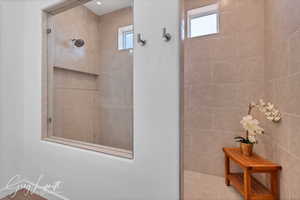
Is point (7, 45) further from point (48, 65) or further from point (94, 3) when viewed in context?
point (94, 3)

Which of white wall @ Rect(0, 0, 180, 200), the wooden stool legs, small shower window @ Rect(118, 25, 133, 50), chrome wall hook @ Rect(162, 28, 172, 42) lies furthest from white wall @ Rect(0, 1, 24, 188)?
the wooden stool legs

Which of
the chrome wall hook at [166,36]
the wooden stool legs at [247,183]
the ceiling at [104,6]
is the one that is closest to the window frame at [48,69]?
the ceiling at [104,6]

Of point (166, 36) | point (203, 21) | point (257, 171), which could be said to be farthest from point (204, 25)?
point (257, 171)

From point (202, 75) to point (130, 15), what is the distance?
51.6 inches

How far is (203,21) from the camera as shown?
217cm

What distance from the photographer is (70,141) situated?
145 cm

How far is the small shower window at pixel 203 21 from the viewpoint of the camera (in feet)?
6.86

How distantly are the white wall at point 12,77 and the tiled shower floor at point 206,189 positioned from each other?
6.05 feet

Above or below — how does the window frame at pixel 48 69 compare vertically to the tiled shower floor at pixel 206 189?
above

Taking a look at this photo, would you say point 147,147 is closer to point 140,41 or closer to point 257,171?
point 140,41

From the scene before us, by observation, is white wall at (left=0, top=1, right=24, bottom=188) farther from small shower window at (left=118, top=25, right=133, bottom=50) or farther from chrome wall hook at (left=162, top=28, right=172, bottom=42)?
chrome wall hook at (left=162, top=28, right=172, bottom=42)

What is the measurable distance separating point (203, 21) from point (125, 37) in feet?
4.47

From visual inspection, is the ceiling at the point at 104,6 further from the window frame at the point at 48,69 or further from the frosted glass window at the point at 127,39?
the frosted glass window at the point at 127,39

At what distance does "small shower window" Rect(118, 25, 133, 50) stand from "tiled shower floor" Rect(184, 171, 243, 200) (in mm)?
1601
